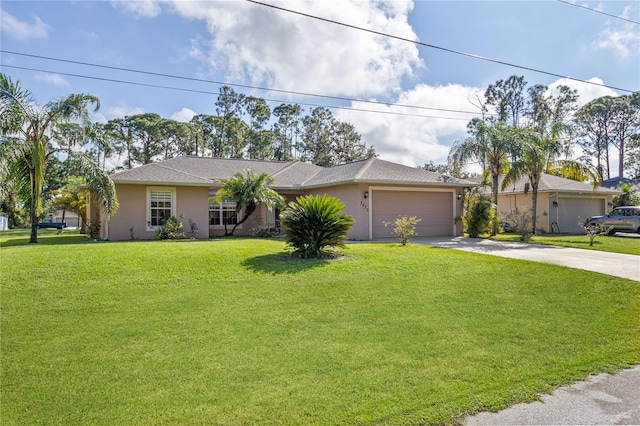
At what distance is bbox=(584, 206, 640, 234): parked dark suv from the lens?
66.8ft

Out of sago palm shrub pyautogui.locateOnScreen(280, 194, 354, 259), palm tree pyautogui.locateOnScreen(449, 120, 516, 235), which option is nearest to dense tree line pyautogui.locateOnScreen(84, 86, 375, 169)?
palm tree pyautogui.locateOnScreen(449, 120, 516, 235)

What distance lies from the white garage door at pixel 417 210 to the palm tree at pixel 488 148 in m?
2.05

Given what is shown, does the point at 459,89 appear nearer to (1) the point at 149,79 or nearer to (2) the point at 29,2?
(1) the point at 149,79

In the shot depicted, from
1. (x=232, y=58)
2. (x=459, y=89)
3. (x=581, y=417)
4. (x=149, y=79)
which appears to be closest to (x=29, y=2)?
(x=149, y=79)

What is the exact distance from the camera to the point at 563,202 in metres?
24.1

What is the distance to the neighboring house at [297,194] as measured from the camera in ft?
52.3

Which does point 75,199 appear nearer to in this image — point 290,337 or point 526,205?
point 290,337

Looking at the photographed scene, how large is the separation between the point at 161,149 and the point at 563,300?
41885mm

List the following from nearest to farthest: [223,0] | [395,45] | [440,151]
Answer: [223,0]
[395,45]
[440,151]

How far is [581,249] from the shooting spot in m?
14.1

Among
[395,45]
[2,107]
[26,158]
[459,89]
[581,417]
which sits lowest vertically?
[581,417]

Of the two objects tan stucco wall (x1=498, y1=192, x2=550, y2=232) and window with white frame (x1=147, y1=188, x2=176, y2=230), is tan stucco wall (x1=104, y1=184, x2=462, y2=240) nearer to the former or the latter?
window with white frame (x1=147, y1=188, x2=176, y2=230)

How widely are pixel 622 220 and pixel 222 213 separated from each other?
68.2 ft

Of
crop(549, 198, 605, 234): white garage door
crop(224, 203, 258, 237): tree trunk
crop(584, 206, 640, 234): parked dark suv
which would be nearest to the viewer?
crop(224, 203, 258, 237): tree trunk
